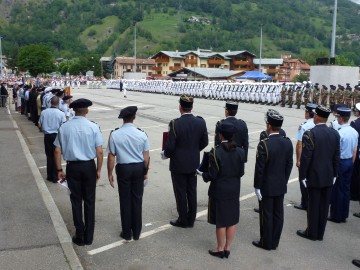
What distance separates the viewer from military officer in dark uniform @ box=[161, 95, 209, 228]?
19.8 ft

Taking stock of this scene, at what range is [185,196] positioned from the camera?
6.18 m

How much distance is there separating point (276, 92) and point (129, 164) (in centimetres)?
2341

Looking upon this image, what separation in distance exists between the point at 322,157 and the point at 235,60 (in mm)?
112660

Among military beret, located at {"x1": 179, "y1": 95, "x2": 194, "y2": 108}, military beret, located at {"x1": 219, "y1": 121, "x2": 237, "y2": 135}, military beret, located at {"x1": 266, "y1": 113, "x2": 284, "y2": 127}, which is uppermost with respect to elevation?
military beret, located at {"x1": 179, "y1": 95, "x2": 194, "y2": 108}

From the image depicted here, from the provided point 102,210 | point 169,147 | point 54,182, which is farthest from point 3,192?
point 169,147

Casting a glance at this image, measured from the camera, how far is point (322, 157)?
587 cm

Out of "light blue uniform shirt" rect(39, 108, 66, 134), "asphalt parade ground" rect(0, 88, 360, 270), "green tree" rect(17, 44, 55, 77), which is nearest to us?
"asphalt parade ground" rect(0, 88, 360, 270)

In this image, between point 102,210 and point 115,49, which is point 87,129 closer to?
point 102,210

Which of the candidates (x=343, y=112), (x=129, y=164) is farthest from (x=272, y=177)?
(x=343, y=112)

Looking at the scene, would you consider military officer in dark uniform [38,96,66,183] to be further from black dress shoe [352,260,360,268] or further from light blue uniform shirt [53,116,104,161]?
black dress shoe [352,260,360,268]

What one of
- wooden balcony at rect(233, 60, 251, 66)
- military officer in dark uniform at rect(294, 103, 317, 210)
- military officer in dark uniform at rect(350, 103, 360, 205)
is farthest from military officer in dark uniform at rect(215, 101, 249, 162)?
wooden balcony at rect(233, 60, 251, 66)

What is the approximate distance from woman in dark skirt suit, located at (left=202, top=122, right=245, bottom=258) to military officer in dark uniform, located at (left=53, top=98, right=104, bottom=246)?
4.94 ft

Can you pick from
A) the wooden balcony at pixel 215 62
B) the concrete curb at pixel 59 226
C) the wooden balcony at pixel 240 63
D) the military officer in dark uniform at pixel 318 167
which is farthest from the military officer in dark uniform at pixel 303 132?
the wooden balcony at pixel 240 63

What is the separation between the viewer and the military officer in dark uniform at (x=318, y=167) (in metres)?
5.82
